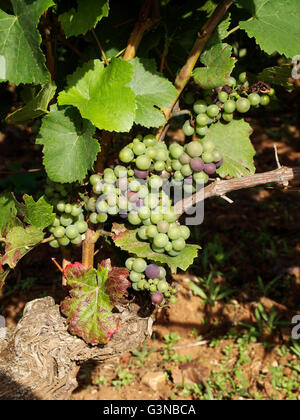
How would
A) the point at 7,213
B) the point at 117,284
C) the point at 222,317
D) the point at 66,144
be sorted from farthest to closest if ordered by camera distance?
the point at 222,317 → the point at 7,213 → the point at 117,284 → the point at 66,144

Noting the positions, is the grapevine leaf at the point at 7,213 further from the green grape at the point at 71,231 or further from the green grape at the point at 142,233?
the green grape at the point at 142,233

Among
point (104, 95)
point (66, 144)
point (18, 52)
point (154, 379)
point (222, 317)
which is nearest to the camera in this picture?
point (18, 52)

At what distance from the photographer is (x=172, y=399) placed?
2.51 metres

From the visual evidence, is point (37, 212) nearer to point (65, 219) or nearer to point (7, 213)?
point (65, 219)

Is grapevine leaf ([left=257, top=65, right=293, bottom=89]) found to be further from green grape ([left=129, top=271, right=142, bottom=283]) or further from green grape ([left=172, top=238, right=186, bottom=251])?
green grape ([left=129, top=271, right=142, bottom=283])

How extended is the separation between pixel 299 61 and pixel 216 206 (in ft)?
8.82

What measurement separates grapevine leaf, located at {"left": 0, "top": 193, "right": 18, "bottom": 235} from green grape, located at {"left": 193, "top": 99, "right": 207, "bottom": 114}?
2.57 feet

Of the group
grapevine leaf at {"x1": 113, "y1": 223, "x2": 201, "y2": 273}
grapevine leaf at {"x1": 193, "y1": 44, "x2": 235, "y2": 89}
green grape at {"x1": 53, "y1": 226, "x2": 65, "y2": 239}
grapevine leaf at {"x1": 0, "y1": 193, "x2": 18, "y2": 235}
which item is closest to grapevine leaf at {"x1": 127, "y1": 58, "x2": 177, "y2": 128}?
grapevine leaf at {"x1": 193, "y1": 44, "x2": 235, "y2": 89}

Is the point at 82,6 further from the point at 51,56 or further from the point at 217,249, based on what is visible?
the point at 217,249

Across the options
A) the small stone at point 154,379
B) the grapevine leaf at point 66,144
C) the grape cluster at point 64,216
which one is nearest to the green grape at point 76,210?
the grape cluster at point 64,216

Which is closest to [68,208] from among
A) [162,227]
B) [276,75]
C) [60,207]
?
[60,207]

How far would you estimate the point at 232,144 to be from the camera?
151cm

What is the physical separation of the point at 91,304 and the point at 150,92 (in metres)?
0.81
